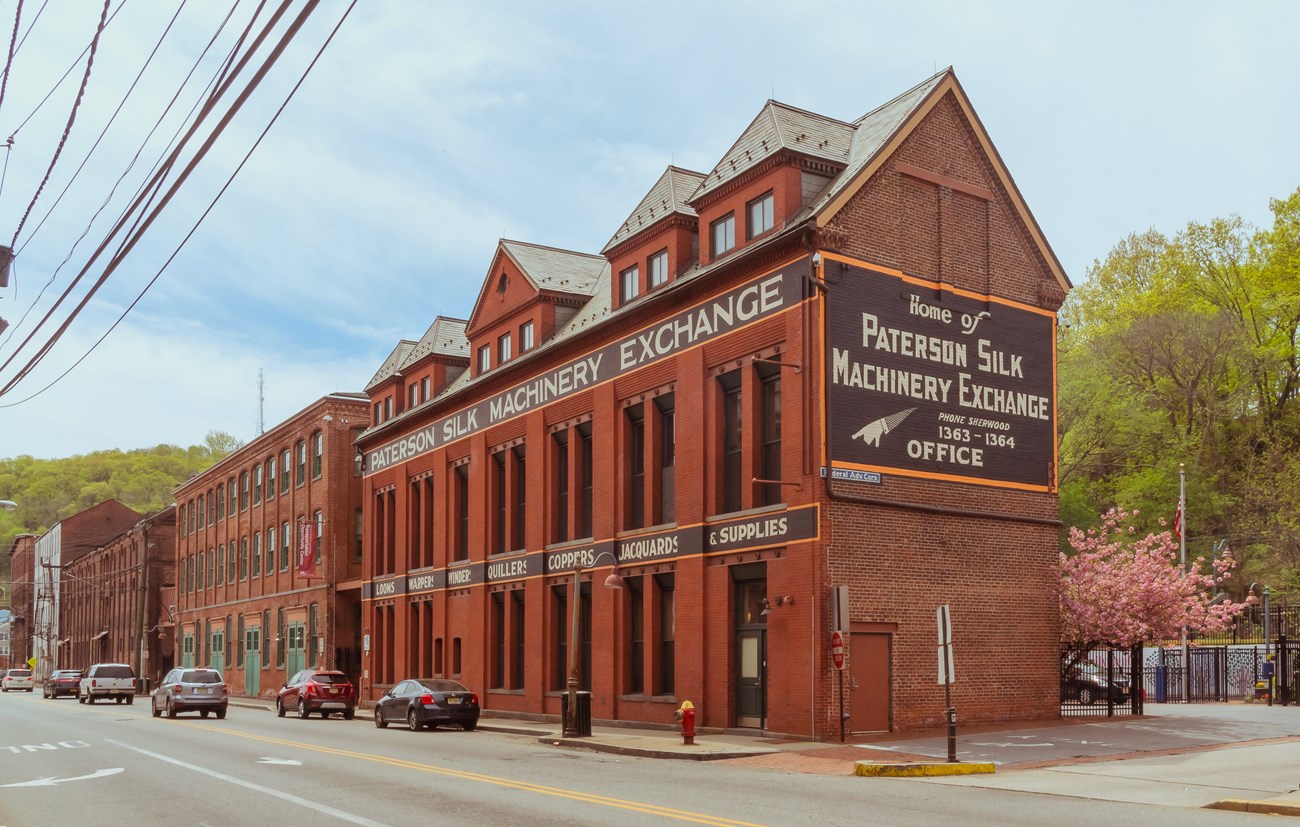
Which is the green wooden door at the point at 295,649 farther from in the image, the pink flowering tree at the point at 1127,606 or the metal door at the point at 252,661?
the pink flowering tree at the point at 1127,606

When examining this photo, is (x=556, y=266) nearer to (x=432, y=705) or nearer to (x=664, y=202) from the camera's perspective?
(x=664, y=202)

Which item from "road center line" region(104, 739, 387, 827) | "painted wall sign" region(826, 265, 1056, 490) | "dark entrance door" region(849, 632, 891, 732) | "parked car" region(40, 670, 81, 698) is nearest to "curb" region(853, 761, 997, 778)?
"dark entrance door" region(849, 632, 891, 732)

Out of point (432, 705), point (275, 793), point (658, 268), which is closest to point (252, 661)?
point (432, 705)

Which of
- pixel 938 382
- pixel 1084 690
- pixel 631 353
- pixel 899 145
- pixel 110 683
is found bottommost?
pixel 110 683

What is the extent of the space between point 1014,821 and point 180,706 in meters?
32.8

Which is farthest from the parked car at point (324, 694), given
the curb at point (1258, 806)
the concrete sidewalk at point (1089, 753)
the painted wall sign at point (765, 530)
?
the curb at point (1258, 806)

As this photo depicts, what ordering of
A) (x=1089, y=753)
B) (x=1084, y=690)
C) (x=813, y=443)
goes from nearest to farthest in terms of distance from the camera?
(x=1089, y=753), (x=813, y=443), (x=1084, y=690)

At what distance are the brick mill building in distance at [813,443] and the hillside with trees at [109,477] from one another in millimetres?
100532

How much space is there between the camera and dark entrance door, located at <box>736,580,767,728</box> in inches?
1054

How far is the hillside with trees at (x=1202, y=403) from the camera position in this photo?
58562mm

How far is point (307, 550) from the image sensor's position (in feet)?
181

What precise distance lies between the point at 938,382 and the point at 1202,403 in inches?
1574

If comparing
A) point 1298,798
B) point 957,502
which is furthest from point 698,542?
point 1298,798

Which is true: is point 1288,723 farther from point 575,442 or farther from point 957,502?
point 575,442
